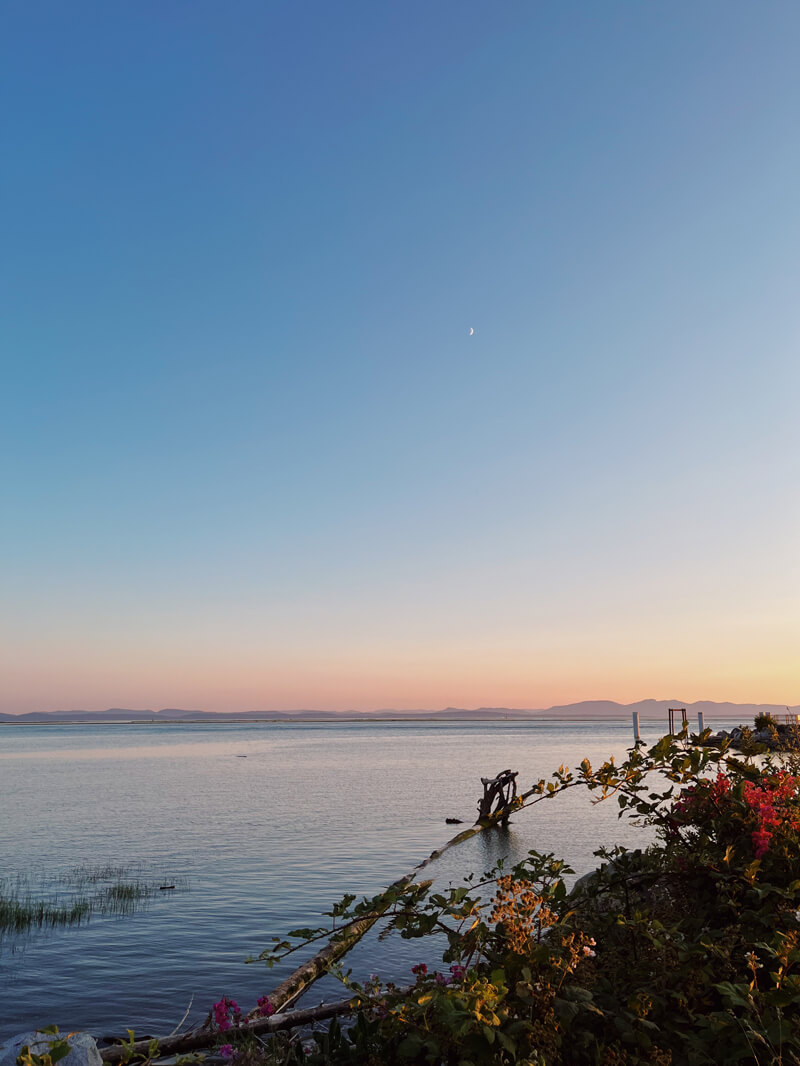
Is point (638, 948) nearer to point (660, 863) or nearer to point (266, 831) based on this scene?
point (660, 863)

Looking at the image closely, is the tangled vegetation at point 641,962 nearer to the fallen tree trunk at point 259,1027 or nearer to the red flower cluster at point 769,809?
the red flower cluster at point 769,809

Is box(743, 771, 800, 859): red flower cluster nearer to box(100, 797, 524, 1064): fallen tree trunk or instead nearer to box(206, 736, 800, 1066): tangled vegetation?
box(206, 736, 800, 1066): tangled vegetation

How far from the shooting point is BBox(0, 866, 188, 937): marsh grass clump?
57.6 feet

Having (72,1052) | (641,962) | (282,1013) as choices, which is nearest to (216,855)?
(282,1013)

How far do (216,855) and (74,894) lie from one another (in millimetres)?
5666

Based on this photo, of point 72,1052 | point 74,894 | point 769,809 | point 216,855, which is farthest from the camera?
point 216,855

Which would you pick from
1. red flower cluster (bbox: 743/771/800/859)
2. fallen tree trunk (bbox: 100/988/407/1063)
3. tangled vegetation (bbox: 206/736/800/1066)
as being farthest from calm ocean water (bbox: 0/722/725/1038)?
red flower cluster (bbox: 743/771/800/859)

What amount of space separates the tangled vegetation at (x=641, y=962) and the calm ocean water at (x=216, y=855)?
25.3 feet

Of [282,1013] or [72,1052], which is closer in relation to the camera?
[72,1052]

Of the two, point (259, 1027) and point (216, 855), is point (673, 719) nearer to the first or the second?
point (216, 855)

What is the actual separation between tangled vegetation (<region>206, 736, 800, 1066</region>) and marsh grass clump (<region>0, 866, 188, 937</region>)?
13745mm

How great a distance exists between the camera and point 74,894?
19953 mm

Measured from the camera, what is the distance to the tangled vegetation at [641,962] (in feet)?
14.2

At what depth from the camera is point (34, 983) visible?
13.4 m
